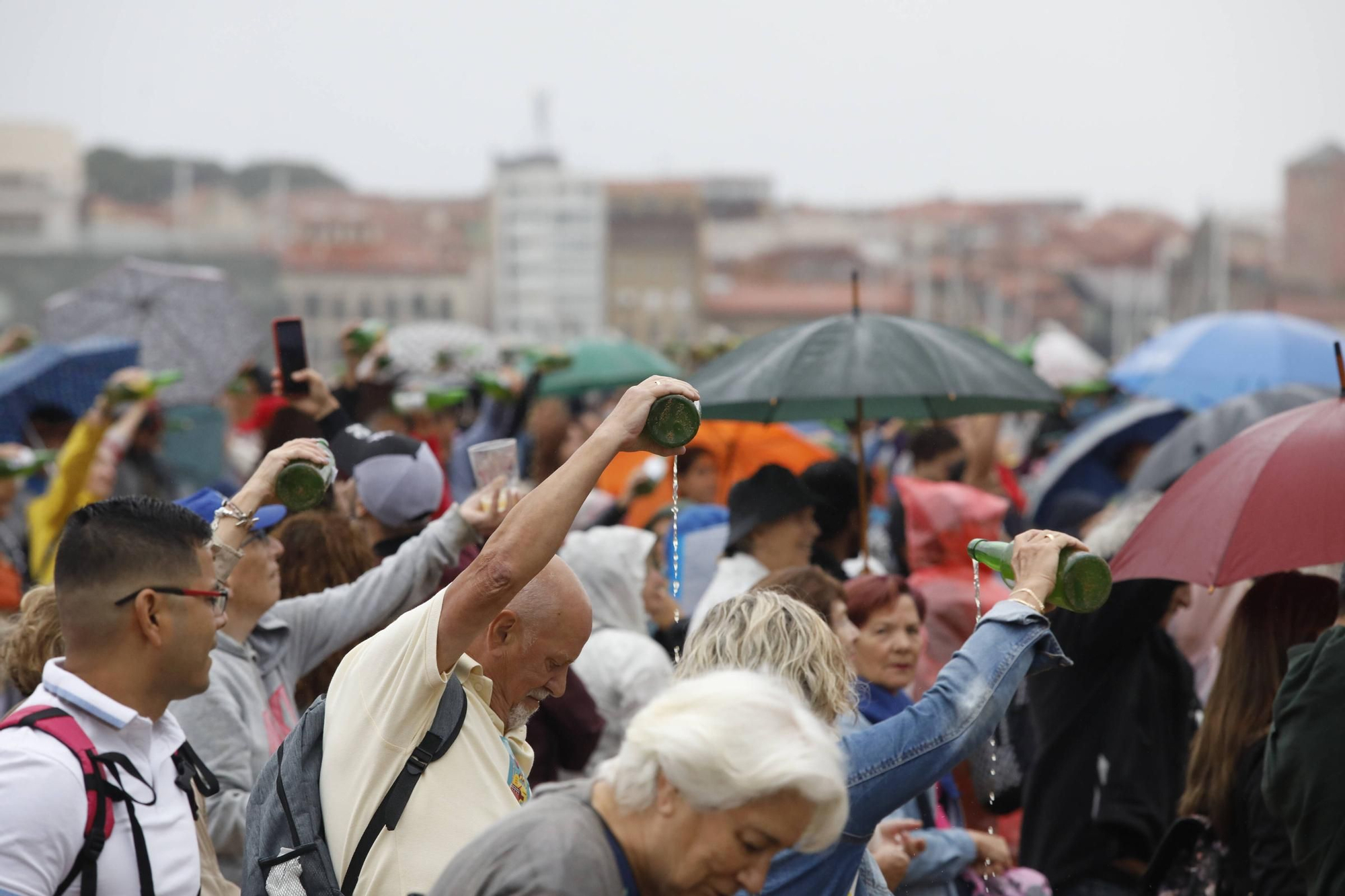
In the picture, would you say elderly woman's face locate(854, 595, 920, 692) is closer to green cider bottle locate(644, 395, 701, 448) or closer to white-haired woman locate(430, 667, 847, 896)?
green cider bottle locate(644, 395, 701, 448)

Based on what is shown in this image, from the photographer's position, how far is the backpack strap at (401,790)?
8.48ft

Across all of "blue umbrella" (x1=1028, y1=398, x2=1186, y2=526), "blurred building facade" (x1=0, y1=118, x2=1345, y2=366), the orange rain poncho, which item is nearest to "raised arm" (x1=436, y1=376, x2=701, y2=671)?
the orange rain poncho

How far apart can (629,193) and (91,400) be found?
8998 centimetres

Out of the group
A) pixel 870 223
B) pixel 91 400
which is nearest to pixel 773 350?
pixel 91 400

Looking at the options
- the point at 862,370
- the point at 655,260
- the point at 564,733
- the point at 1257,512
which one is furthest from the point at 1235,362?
the point at 655,260

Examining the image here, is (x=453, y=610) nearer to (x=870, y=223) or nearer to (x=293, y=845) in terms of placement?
(x=293, y=845)

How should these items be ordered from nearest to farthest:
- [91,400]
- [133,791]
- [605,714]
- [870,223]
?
[133,791] < [605,714] < [91,400] < [870,223]

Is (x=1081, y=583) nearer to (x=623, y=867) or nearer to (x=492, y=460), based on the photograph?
(x=623, y=867)

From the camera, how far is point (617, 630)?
197 inches

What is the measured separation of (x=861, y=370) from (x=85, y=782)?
301cm

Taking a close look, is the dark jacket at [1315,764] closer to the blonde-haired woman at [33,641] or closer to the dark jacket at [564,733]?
the dark jacket at [564,733]

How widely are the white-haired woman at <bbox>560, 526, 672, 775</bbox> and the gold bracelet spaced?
1936 millimetres

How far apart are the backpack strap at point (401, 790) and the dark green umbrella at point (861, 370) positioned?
2263 millimetres

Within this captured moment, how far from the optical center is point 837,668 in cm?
276
